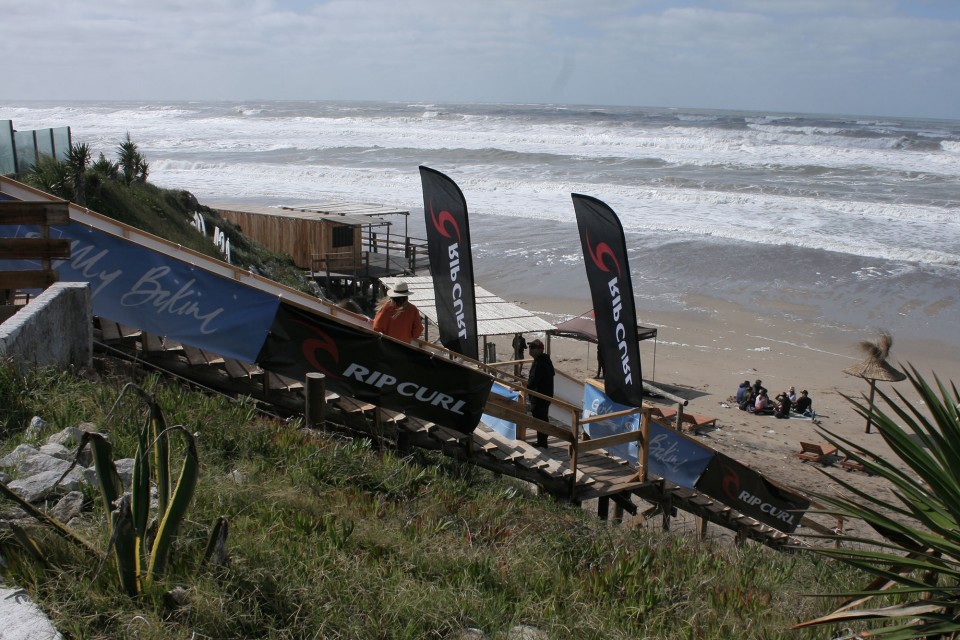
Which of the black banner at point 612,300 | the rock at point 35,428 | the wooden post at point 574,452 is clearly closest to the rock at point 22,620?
the rock at point 35,428

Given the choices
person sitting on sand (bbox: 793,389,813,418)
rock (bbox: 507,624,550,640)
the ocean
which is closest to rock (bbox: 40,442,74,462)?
rock (bbox: 507,624,550,640)

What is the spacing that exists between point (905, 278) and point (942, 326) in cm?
529

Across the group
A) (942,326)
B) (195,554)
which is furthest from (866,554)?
(942,326)

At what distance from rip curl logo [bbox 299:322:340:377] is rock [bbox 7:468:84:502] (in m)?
2.82

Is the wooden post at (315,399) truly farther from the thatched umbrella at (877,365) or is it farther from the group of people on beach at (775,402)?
the thatched umbrella at (877,365)

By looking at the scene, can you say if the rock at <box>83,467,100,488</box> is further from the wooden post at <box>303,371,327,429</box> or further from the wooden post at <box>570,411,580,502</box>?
the wooden post at <box>570,411,580,502</box>

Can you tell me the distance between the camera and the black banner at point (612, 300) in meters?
9.51

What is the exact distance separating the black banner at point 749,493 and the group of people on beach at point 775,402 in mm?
6565

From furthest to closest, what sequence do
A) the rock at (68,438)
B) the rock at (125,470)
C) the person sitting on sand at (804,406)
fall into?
the person sitting on sand at (804,406)
the rock at (68,438)
the rock at (125,470)

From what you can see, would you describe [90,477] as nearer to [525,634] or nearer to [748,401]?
[525,634]

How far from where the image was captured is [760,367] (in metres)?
20.1

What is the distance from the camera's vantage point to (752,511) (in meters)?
10.6

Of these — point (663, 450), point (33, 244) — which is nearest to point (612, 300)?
point (663, 450)

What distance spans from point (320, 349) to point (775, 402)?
12882 millimetres
